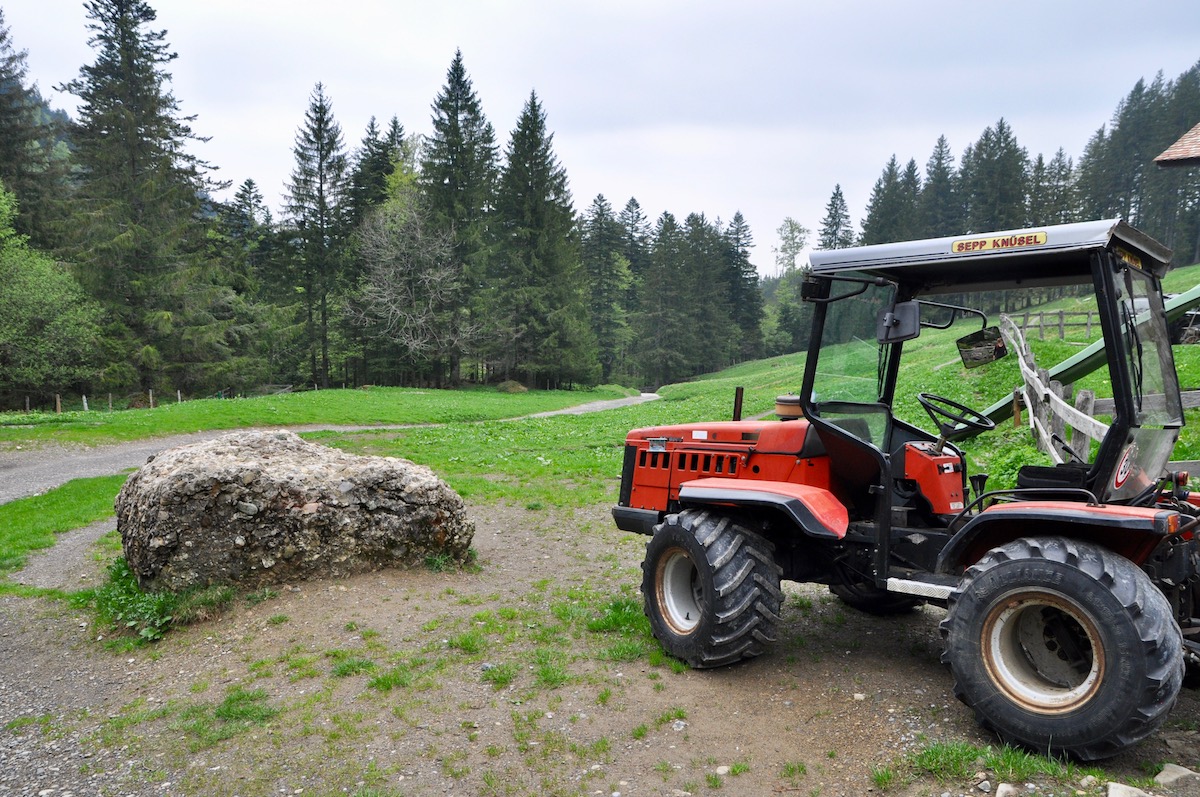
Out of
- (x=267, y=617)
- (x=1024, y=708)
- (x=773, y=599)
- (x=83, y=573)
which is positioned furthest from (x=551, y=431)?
(x=1024, y=708)

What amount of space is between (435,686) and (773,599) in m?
2.53

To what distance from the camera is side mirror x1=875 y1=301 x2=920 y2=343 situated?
4680mm

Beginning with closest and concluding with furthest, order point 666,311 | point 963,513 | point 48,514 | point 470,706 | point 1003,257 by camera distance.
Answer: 1. point 1003,257
2. point 963,513
3. point 470,706
4. point 48,514
5. point 666,311

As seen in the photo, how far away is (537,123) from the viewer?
168ft

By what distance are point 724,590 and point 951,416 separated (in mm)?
2094

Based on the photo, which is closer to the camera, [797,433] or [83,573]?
[797,433]

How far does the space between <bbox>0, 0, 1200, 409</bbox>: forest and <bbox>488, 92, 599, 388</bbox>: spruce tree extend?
158 mm

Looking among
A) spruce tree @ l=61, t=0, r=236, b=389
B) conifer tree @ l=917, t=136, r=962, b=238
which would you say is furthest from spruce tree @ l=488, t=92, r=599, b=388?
conifer tree @ l=917, t=136, r=962, b=238

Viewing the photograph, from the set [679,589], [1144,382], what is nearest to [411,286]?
[679,589]

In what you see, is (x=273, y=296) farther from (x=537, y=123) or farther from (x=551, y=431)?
(x=551, y=431)

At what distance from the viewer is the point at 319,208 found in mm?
Answer: 47750

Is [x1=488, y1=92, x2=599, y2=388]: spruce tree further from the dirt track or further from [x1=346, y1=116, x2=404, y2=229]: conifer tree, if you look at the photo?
the dirt track

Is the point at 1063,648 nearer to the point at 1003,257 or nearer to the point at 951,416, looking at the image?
the point at 951,416

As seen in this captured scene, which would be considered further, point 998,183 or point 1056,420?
point 998,183
